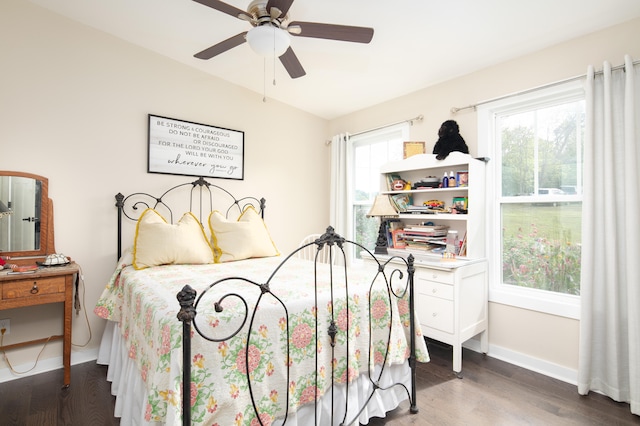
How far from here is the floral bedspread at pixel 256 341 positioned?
121 centimetres

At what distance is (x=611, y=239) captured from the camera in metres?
2.09

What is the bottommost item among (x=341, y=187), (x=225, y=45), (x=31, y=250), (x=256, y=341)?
(x=256, y=341)

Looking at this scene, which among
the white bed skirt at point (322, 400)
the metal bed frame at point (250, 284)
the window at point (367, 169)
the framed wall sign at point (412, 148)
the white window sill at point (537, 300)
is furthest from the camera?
the window at point (367, 169)

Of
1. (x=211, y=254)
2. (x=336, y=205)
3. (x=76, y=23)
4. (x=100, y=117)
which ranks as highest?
(x=76, y=23)

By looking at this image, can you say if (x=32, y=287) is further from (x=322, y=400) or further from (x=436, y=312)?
(x=436, y=312)

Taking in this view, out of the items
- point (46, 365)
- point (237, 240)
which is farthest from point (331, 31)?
point (46, 365)

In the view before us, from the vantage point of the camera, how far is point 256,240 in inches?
114

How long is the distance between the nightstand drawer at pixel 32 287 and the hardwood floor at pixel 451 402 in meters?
0.67

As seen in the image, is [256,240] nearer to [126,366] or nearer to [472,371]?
[126,366]

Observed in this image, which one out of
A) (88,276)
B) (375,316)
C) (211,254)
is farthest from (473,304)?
(88,276)

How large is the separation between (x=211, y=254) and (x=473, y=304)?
218cm

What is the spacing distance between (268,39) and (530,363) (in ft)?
9.72

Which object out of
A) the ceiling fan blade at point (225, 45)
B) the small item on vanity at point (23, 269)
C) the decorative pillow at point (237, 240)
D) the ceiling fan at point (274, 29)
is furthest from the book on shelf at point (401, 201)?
the small item on vanity at point (23, 269)

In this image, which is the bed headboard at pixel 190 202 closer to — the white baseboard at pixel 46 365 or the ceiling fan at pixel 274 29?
the white baseboard at pixel 46 365
